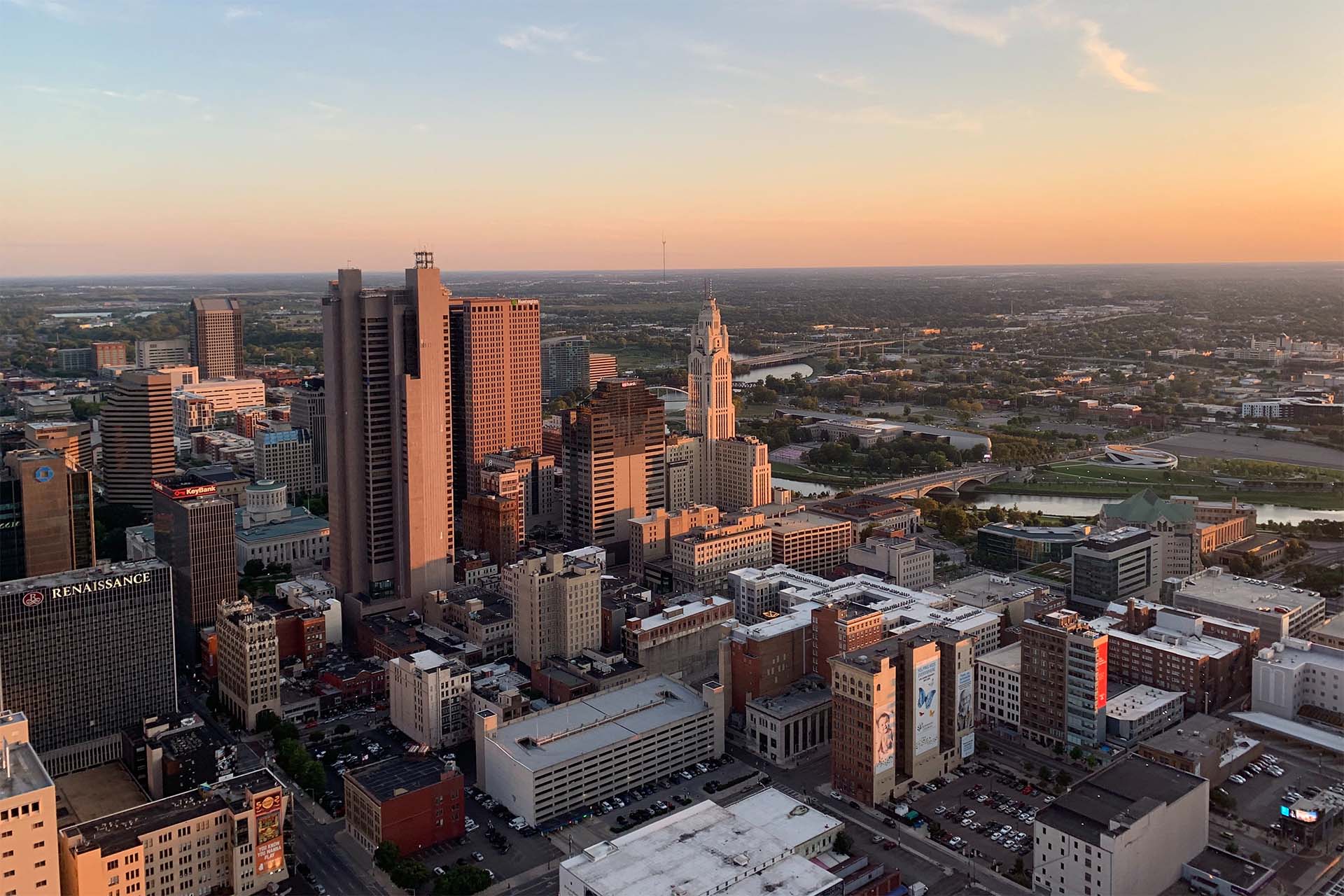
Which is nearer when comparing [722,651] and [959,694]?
[959,694]

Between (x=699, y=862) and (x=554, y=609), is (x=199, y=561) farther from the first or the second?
(x=699, y=862)

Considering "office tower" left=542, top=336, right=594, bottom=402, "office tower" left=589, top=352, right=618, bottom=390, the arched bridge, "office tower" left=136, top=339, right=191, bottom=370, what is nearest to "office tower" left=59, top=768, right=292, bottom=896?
the arched bridge

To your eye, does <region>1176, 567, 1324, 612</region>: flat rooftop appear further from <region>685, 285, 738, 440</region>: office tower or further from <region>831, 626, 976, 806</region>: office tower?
<region>685, 285, 738, 440</region>: office tower

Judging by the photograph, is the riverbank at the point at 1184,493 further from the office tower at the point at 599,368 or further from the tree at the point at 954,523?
the office tower at the point at 599,368

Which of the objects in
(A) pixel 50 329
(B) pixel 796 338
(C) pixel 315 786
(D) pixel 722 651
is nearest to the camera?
(C) pixel 315 786

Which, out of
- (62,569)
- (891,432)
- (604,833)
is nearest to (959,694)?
(604,833)

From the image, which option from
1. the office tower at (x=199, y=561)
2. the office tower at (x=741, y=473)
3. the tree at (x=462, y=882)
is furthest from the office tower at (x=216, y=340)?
the tree at (x=462, y=882)

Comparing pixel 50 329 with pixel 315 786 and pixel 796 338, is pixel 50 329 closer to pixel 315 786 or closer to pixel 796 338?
pixel 796 338
